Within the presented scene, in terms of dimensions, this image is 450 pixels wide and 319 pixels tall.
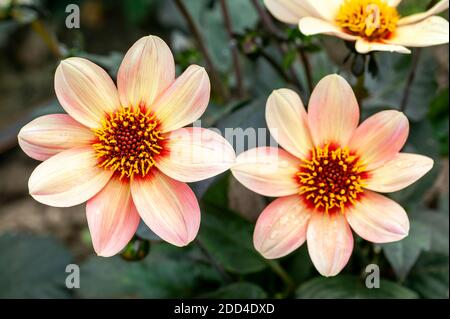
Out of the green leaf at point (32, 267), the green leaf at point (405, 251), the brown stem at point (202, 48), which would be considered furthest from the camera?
the green leaf at point (32, 267)

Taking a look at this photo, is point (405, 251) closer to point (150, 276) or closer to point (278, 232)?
point (278, 232)

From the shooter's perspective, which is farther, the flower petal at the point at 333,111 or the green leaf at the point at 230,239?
the green leaf at the point at 230,239

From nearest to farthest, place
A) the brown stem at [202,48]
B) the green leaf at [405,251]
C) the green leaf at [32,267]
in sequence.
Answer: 1. the green leaf at [405,251]
2. the brown stem at [202,48]
3. the green leaf at [32,267]

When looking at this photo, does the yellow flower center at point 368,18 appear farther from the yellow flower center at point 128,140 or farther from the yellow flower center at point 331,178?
the yellow flower center at point 128,140

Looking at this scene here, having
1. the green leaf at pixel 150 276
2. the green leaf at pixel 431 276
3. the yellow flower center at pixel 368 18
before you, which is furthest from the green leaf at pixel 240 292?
the yellow flower center at pixel 368 18

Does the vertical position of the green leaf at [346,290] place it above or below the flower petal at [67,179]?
below

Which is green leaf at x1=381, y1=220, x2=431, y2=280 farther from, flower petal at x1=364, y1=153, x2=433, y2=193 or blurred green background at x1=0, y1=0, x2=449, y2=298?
flower petal at x1=364, y1=153, x2=433, y2=193
